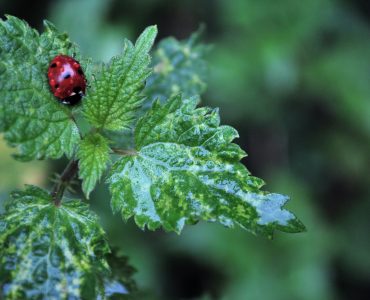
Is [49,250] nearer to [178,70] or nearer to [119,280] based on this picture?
[119,280]

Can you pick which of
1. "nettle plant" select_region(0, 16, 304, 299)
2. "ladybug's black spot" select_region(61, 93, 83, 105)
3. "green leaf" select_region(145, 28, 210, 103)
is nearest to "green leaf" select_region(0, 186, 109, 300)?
"nettle plant" select_region(0, 16, 304, 299)

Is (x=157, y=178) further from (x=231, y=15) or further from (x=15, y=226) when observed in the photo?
(x=231, y=15)

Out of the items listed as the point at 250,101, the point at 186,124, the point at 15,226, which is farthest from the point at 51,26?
the point at 250,101

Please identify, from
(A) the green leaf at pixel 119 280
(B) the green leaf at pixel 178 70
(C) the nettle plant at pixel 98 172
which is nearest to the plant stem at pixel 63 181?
(C) the nettle plant at pixel 98 172

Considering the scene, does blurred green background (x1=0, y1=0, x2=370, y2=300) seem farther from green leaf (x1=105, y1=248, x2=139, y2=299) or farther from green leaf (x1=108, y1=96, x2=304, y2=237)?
green leaf (x1=108, y1=96, x2=304, y2=237)

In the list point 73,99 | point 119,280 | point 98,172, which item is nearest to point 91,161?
point 98,172

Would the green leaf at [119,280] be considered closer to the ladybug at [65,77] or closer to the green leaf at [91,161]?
the green leaf at [91,161]
